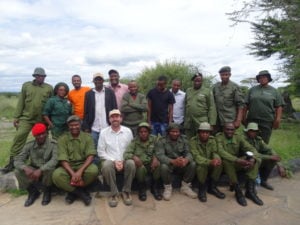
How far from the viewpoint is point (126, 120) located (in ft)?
19.8

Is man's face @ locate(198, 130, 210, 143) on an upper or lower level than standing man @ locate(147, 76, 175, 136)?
lower

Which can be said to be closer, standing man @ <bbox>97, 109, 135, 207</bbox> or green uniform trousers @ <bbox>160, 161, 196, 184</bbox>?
standing man @ <bbox>97, 109, 135, 207</bbox>

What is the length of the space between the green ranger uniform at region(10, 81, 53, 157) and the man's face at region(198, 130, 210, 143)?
2.75 metres

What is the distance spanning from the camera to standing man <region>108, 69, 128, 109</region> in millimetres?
6102

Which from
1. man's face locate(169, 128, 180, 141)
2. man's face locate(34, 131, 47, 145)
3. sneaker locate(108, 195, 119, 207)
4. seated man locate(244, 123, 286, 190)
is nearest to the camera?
sneaker locate(108, 195, 119, 207)

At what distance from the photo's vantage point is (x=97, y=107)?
5797 millimetres

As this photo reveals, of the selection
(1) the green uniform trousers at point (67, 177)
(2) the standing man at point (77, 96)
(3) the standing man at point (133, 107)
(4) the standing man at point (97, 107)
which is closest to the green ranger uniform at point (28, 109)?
(2) the standing man at point (77, 96)

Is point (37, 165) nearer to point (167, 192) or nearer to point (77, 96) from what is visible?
point (77, 96)

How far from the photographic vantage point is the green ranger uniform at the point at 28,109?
5941 mm

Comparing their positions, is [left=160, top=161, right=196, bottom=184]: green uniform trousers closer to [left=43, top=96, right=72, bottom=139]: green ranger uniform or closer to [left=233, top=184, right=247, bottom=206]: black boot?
[left=233, top=184, right=247, bottom=206]: black boot

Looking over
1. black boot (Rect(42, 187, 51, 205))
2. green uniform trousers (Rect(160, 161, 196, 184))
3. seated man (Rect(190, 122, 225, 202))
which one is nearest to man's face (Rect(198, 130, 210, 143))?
seated man (Rect(190, 122, 225, 202))

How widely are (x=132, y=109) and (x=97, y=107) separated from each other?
0.61 metres

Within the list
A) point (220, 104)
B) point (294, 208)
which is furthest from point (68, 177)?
point (294, 208)

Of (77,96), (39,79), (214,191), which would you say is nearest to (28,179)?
(77,96)
